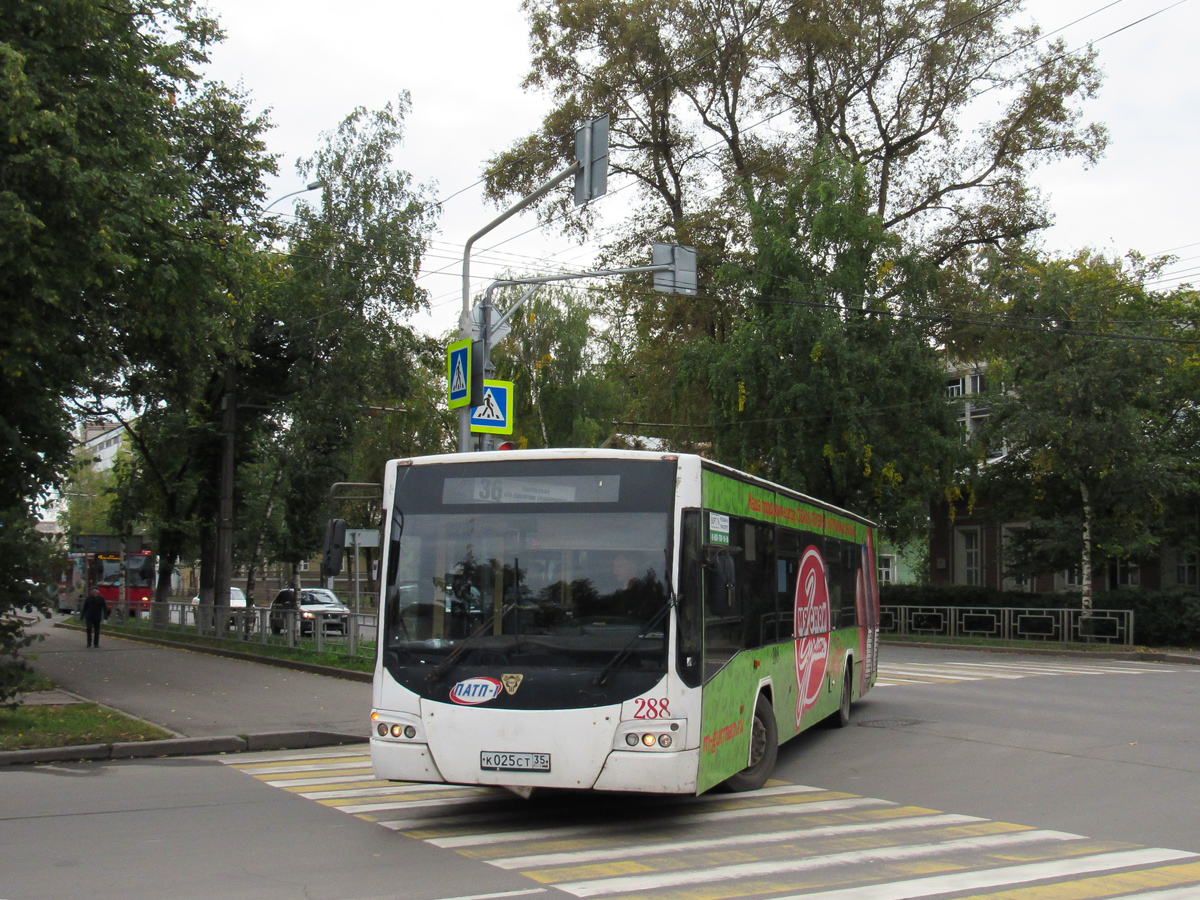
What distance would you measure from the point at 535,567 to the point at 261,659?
55.9 ft

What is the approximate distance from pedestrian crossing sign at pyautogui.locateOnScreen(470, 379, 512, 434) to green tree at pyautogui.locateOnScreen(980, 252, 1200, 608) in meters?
17.6

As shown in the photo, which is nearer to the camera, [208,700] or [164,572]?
[208,700]

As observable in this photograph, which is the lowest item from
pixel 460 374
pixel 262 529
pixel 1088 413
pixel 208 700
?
pixel 208 700

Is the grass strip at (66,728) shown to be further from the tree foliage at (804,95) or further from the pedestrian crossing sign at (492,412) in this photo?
the tree foliage at (804,95)

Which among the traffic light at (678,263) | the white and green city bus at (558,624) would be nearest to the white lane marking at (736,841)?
the white and green city bus at (558,624)

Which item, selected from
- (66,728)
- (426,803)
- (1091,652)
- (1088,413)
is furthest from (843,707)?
(1088,413)

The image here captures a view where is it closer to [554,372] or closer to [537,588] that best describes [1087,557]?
[554,372]

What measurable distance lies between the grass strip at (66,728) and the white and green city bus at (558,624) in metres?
5.50

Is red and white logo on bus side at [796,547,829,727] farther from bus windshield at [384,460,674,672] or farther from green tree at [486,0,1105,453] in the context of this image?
green tree at [486,0,1105,453]

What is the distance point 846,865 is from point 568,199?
31.3 meters

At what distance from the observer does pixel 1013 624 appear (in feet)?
110

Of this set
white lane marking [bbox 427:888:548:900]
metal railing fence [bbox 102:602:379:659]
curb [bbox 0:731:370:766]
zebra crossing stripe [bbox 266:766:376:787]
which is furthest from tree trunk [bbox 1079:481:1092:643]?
white lane marking [bbox 427:888:548:900]

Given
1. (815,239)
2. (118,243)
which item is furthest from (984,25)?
(118,243)

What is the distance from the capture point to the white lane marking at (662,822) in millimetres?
7766
